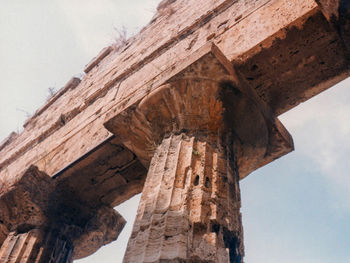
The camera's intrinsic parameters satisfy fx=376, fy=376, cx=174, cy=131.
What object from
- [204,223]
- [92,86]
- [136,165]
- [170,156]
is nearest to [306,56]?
[170,156]

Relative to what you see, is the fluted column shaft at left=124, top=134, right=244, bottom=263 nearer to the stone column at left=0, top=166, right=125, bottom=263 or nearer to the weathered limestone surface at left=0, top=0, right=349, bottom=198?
the weathered limestone surface at left=0, top=0, right=349, bottom=198

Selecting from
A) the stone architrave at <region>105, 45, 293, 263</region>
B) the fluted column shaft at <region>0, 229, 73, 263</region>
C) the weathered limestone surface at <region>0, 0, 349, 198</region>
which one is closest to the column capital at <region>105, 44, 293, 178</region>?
the stone architrave at <region>105, 45, 293, 263</region>

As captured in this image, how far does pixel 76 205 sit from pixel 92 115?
4.12ft

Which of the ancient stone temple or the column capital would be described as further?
the column capital

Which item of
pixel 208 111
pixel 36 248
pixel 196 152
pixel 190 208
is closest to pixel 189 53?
pixel 208 111

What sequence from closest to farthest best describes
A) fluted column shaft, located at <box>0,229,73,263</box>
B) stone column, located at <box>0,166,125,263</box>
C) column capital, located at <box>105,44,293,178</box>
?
column capital, located at <box>105,44,293,178</box>
fluted column shaft, located at <box>0,229,73,263</box>
stone column, located at <box>0,166,125,263</box>

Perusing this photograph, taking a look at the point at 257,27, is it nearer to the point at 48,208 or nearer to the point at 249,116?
the point at 249,116

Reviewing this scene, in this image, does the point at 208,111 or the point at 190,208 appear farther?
the point at 208,111

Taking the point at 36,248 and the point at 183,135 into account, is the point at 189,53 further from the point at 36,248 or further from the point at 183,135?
the point at 36,248

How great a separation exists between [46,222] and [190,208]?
9.10 ft

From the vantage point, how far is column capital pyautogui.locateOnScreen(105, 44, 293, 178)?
10.7 feet

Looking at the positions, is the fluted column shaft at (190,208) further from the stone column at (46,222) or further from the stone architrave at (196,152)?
the stone column at (46,222)

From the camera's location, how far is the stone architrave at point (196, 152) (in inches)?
98.4

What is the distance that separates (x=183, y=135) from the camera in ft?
10.9
